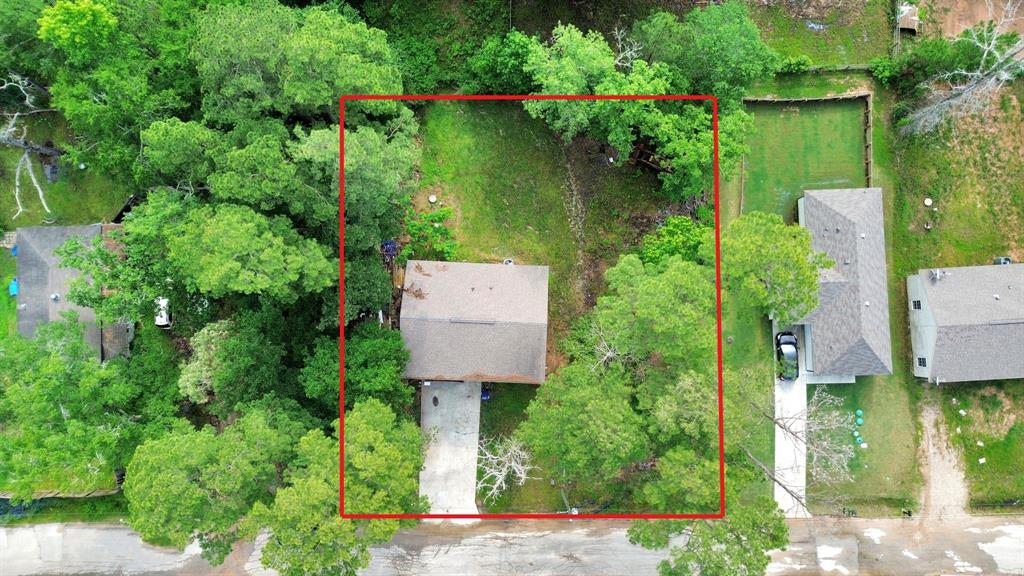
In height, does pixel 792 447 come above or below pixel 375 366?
below

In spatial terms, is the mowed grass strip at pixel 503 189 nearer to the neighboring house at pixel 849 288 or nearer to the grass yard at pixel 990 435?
the neighboring house at pixel 849 288

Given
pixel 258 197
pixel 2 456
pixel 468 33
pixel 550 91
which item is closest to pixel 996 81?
pixel 550 91

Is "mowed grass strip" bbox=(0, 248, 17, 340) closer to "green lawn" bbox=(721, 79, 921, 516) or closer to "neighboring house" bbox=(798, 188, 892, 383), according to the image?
"green lawn" bbox=(721, 79, 921, 516)

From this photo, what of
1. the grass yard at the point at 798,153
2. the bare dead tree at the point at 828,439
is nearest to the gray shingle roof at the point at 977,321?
the bare dead tree at the point at 828,439

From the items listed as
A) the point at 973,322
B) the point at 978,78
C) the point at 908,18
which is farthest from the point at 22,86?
the point at 973,322

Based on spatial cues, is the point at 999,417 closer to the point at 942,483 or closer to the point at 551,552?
the point at 942,483

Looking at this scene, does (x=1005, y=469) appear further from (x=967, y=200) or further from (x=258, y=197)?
(x=258, y=197)

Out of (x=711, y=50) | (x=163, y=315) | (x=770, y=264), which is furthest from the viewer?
(x=163, y=315)
